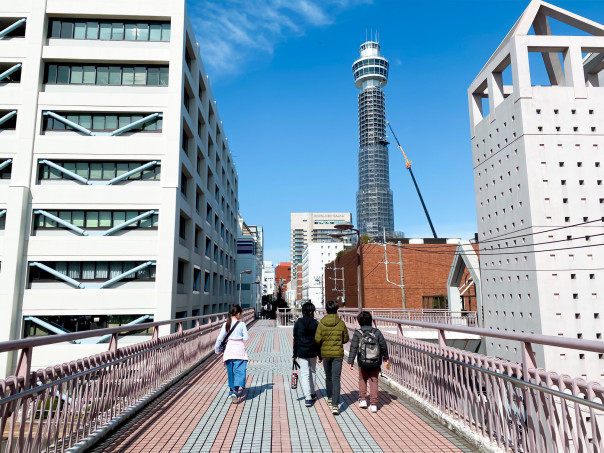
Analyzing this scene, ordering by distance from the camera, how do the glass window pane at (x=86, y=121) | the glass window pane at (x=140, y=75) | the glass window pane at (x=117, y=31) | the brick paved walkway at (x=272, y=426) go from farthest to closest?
the glass window pane at (x=117, y=31), the glass window pane at (x=140, y=75), the glass window pane at (x=86, y=121), the brick paved walkway at (x=272, y=426)

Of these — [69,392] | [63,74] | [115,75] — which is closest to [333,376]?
[69,392]

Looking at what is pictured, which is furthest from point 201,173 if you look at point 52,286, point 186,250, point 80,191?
point 52,286

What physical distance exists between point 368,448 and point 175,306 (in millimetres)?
24783

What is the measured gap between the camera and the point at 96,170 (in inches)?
1101

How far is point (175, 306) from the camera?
27797 mm

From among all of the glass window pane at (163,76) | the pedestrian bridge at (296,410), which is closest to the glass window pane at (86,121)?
the glass window pane at (163,76)

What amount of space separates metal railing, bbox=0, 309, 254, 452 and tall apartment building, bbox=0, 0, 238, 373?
2053 cm

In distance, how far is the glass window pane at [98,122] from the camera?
2850 centimetres

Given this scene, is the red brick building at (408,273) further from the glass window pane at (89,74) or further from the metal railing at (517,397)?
the metal railing at (517,397)

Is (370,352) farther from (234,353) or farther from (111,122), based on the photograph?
(111,122)

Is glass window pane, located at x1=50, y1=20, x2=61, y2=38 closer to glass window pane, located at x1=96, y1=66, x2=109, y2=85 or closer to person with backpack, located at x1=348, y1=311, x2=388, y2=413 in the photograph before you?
glass window pane, located at x1=96, y1=66, x2=109, y2=85

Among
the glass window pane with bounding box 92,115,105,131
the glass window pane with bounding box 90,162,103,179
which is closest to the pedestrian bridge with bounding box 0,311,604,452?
the glass window pane with bounding box 90,162,103,179

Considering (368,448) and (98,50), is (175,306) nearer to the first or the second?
(98,50)

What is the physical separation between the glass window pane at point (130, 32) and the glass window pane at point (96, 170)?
9.14 meters
